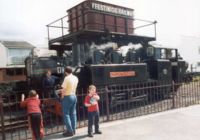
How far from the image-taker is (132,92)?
11383 mm

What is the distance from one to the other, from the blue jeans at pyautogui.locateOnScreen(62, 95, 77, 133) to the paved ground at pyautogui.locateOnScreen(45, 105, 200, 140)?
0.89ft

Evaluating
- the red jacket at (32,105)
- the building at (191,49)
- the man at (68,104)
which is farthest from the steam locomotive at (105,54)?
the building at (191,49)

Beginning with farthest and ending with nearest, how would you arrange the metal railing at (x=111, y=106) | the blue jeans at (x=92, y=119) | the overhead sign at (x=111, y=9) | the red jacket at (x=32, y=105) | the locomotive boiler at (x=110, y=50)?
the overhead sign at (x=111, y=9), the locomotive boiler at (x=110, y=50), the metal railing at (x=111, y=106), the blue jeans at (x=92, y=119), the red jacket at (x=32, y=105)

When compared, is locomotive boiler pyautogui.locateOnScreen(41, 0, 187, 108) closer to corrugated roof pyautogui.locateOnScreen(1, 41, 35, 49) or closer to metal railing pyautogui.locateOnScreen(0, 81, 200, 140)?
metal railing pyautogui.locateOnScreen(0, 81, 200, 140)

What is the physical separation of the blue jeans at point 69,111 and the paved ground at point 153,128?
0.89ft

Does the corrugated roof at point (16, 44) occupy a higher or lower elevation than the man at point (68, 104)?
higher

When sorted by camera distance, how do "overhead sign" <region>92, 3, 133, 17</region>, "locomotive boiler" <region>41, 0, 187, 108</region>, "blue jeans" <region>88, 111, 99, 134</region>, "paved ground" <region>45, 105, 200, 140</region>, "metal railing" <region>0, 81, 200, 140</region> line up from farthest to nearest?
"overhead sign" <region>92, 3, 133, 17</region>, "locomotive boiler" <region>41, 0, 187, 108</region>, "metal railing" <region>0, 81, 200, 140</region>, "blue jeans" <region>88, 111, 99, 134</region>, "paved ground" <region>45, 105, 200, 140</region>

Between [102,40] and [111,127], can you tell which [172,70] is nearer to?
[102,40]

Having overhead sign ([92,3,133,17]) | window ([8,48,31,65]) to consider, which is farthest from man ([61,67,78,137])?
window ([8,48,31,65])

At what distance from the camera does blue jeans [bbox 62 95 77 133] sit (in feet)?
21.7

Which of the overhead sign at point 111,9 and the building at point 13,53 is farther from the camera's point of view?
the building at point 13,53

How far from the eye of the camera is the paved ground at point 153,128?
641 centimetres

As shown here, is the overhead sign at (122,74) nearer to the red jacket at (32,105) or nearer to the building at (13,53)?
the red jacket at (32,105)

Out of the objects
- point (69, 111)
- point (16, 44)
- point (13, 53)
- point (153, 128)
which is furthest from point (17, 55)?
point (153, 128)
